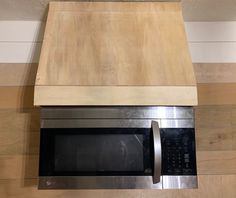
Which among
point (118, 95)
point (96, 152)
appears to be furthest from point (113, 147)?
point (118, 95)

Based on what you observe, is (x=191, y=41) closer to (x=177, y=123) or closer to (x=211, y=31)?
(x=211, y=31)

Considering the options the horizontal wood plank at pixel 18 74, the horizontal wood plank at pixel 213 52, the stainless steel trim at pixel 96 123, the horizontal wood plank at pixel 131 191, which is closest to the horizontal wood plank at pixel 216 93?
the horizontal wood plank at pixel 213 52

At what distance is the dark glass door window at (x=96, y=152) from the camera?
0.92m

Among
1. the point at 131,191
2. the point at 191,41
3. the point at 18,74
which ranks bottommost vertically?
the point at 131,191

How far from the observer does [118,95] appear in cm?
90

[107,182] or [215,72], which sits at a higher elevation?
[215,72]

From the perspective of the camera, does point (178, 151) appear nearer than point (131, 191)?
Yes

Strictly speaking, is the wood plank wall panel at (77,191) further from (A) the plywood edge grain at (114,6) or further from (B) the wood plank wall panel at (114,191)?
(A) the plywood edge grain at (114,6)

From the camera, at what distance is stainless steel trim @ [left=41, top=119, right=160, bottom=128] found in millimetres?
928

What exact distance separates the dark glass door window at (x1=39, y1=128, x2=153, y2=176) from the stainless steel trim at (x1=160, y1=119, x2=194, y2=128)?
6 centimetres

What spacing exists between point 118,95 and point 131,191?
1.62ft

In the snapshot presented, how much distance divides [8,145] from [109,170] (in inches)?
20.9

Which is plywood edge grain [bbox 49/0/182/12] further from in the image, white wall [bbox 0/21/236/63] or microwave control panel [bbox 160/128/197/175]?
microwave control panel [bbox 160/128/197/175]

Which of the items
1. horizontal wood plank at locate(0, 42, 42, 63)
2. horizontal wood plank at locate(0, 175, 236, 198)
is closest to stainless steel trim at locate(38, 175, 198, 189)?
horizontal wood plank at locate(0, 175, 236, 198)
